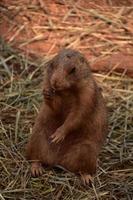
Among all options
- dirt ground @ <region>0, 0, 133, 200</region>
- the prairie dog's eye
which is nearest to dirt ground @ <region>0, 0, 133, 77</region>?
dirt ground @ <region>0, 0, 133, 200</region>

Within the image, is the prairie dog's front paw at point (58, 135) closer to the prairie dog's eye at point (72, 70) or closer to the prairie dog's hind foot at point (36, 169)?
the prairie dog's hind foot at point (36, 169)

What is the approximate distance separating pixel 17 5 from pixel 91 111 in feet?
12.2

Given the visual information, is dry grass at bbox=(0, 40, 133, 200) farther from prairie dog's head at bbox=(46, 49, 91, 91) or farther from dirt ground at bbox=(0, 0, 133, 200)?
prairie dog's head at bbox=(46, 49, 91, 91)

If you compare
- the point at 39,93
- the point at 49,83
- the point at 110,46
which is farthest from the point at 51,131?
the point at 110,46

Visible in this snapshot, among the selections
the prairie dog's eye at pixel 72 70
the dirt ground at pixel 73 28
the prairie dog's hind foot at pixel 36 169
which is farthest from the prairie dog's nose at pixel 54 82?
the dirt ground at pixel 73 28

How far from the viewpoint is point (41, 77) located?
6.89m

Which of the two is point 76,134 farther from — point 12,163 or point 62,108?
point 12,163

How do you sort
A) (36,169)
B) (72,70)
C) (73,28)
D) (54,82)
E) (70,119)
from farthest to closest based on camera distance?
(73,28) < (36,169) < (70,119) < (72,70) < (54,82)

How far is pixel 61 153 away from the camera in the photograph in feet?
16.8

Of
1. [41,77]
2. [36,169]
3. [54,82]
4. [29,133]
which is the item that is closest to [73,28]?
→ [41,77]

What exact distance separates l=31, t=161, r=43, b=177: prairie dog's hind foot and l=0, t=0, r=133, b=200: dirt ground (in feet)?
0.16

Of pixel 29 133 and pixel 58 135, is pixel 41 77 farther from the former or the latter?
pixel 58 135

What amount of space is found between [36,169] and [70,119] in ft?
1.88

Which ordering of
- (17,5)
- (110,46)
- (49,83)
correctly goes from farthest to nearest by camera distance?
1. (17,5)
2. (110,46)
3. (49,83)
